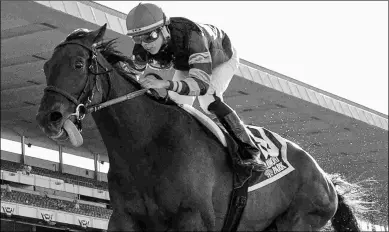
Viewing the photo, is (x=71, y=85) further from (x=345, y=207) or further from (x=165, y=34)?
(x=345, y=207)

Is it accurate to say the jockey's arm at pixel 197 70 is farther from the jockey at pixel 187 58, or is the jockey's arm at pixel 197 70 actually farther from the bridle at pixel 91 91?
the bridle at pixel 91 91

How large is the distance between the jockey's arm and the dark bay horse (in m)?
0.20

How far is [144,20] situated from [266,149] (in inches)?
58.4

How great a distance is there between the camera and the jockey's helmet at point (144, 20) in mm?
5746

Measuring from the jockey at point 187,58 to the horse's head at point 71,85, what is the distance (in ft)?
1.33

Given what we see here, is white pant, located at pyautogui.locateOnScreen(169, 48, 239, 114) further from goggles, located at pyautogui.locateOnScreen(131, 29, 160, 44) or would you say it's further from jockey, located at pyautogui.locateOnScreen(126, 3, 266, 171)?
goggles, located at pyautogui.locateOnScreen(131, 29, 160, 44)

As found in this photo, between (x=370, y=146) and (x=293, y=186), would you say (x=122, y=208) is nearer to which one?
(x=293, y=186)

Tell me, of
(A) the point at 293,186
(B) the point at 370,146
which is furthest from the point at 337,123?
(A) the point at 293,186

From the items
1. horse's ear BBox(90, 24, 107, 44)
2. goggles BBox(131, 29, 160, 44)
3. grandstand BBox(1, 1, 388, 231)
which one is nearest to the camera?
horse's ear BBox(90, 24, 107, 44)

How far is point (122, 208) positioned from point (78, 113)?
771mm

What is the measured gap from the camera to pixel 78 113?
5.18 meters

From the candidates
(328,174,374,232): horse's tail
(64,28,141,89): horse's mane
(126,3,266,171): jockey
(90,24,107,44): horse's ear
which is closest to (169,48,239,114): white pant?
(126,3,266,171): jockey

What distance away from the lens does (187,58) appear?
19.8 feet

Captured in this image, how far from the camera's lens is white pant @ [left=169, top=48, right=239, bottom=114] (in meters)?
6.21
